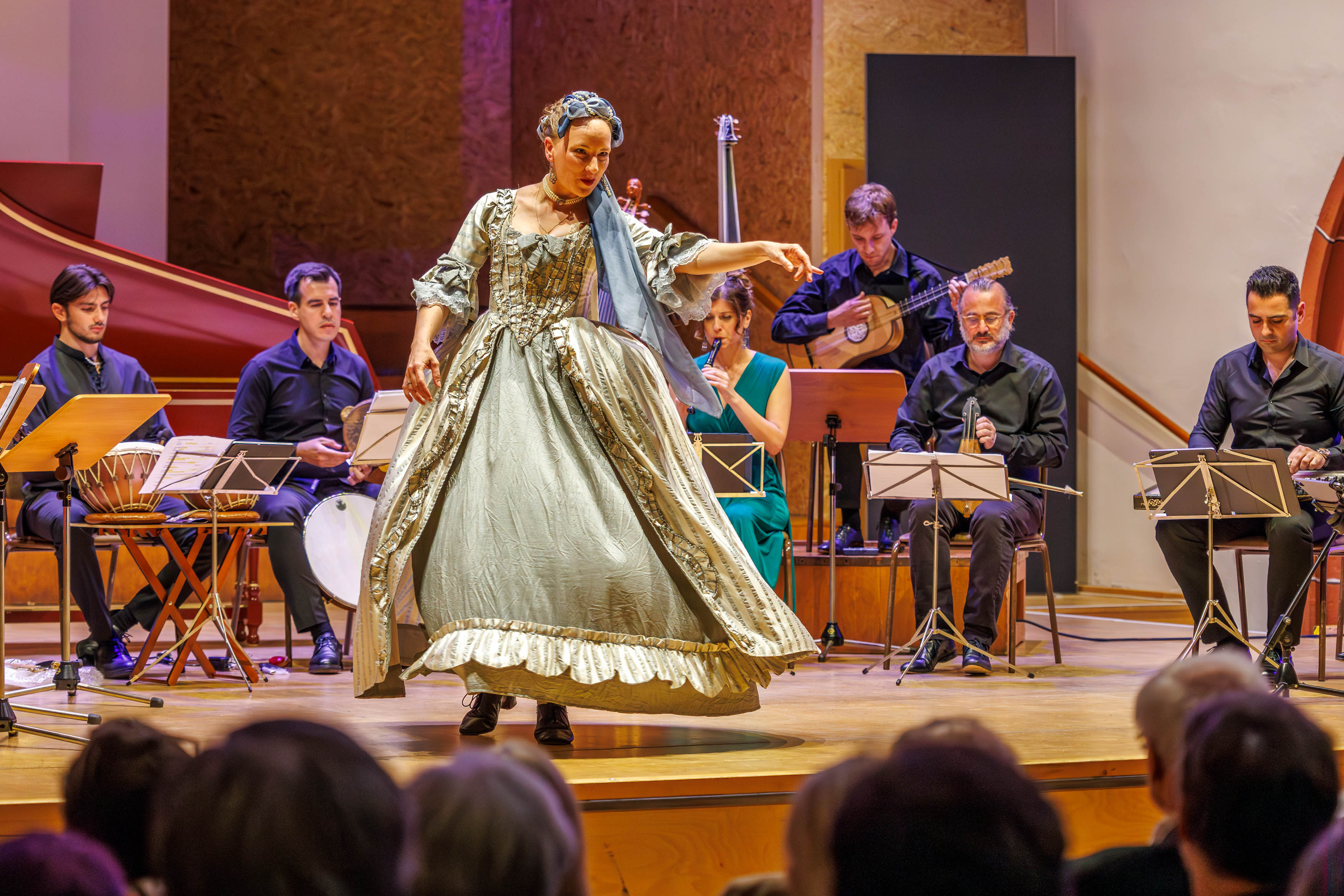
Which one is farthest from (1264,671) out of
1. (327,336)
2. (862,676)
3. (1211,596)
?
(327,336)

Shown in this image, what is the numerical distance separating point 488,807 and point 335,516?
3.70 m

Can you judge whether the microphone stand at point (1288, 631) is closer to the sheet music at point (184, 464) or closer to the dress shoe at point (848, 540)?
the dress shoe at point (848, 540)

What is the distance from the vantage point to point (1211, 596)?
4246 millimetres

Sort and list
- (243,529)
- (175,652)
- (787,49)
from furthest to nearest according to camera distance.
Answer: (787,49), (175,652), (243,529)

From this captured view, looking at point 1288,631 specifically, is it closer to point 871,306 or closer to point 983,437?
point 983,437

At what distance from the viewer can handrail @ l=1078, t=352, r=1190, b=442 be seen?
6664mm

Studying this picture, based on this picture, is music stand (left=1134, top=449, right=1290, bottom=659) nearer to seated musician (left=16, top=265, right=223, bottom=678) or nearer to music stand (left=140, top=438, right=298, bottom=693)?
music stand (left=140, top=438, right=298, bottom=693)

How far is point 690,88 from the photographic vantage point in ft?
27.7

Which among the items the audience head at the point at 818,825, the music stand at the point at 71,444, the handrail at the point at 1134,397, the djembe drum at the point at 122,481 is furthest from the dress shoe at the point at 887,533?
the audience head at the point at 818,825

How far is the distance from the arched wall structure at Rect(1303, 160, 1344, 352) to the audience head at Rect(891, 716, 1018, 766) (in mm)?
5388

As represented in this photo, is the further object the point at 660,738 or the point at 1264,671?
the point at 1264,671

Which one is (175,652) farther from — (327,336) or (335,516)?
(327,336)

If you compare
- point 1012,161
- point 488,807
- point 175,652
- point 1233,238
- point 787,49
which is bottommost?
point 175,652

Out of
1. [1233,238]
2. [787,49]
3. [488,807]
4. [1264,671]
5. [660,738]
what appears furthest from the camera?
[787,49]
